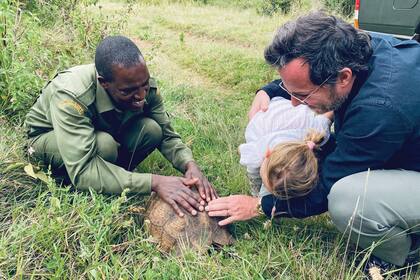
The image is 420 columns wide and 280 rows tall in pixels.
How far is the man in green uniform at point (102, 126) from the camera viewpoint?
9.60 ft

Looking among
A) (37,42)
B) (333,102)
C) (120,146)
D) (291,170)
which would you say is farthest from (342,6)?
(291,170)

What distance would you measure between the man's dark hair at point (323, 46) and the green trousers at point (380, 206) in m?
0.60

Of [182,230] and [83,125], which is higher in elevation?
[83,125]

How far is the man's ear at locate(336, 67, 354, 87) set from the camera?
2.49 m

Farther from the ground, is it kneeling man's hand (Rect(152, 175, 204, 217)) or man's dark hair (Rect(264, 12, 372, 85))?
man's dark hair (Rect(264, 12, 372, 85))

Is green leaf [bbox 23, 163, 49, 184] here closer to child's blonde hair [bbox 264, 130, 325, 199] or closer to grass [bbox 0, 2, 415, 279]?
grass [bbox 0, 2, 415, 279]

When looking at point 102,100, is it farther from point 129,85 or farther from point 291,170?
point 291,170

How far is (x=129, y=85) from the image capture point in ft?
9.57

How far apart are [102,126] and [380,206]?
1.83 meters

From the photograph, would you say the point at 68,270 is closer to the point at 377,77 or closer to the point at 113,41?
the point at 113,41

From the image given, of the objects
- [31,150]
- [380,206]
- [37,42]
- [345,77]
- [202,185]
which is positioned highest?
[345,77]

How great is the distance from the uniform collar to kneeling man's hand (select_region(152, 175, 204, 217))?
1.78 ft

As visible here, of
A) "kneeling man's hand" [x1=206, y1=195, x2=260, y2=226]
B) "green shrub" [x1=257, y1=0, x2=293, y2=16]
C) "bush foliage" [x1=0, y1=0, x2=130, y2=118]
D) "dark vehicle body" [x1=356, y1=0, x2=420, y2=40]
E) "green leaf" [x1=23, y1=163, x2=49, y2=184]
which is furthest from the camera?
"green shrub" [x1=257, y1=0, x2=293, y2=16]

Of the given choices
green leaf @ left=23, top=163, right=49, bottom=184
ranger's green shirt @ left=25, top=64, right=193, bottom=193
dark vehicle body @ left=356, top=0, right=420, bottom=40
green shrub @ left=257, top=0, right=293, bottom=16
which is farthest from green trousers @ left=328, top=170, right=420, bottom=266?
green shrub @ left=257, top=0, right=293, bottom=16
